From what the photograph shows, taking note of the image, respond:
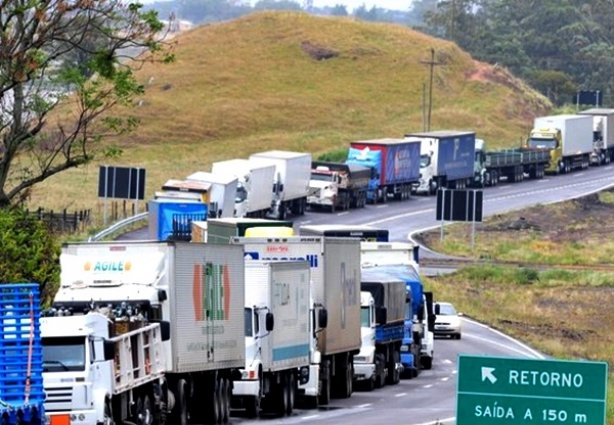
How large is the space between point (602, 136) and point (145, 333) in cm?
10086

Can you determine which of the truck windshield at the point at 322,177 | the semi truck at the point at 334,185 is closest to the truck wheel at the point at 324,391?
the semi truck at the point at 334,185

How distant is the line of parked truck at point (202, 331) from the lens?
24266mm

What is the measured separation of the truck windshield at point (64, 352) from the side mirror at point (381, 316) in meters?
17.1

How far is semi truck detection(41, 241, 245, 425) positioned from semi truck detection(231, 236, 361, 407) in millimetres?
4059

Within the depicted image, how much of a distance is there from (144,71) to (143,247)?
127207mm

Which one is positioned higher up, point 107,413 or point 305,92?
point 305,92

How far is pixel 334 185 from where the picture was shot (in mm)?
92938

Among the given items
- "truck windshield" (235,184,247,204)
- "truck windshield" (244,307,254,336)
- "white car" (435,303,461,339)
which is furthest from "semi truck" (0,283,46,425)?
"truck windshield" (235,184,247,204)

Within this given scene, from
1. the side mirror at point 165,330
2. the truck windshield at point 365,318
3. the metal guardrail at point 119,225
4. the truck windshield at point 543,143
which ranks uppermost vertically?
the truck windshield at point 543,143

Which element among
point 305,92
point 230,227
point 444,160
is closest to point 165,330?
point 230,227

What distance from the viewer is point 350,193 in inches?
3720

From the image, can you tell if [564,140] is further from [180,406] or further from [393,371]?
[180,406]

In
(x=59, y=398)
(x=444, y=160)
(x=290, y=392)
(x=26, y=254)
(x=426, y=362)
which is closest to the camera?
(x=59, y=398)

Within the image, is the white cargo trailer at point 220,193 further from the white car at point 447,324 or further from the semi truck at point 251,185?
the white car at point 447,324
